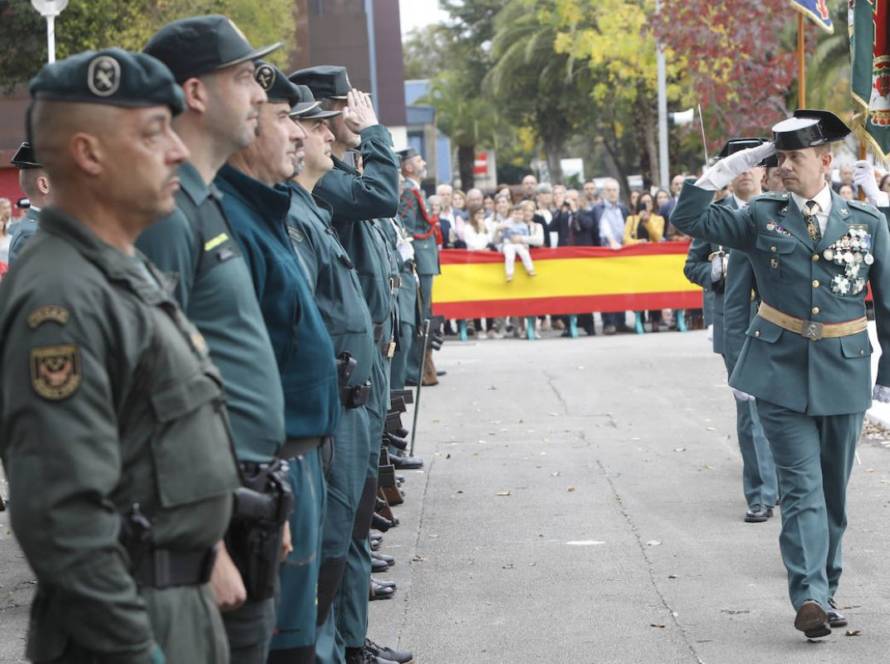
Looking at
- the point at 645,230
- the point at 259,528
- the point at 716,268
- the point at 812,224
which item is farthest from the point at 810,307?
the point at 645,230

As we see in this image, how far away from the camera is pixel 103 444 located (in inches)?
115

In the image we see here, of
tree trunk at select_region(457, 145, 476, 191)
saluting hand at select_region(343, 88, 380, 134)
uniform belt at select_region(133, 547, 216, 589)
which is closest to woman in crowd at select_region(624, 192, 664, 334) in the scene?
saluting hand at select_region(343, 88, 380, 134)

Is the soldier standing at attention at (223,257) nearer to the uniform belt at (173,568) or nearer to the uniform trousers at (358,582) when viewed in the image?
the uniform belt at (173,568)

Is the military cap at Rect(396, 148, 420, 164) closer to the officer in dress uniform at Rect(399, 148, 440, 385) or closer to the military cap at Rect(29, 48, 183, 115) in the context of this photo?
the officer in dress uniform at Rect(399, 148, 440, 385)

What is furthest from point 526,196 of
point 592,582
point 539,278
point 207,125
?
point 207,125

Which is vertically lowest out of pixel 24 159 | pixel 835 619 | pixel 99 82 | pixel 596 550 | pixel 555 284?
pixel 555 284

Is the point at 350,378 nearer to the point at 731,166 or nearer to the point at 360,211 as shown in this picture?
the point at 360,211

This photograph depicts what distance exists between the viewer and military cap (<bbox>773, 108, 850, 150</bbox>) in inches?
277

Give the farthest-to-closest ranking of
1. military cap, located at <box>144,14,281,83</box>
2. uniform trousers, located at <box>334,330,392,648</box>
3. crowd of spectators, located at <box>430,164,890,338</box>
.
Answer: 1. crowd of spectators, located at <box>430,164,890,338</box>
2. uniform trousers, located at <box>334,330,392,648</box>
3. military cap, located at <box>144,14,281,83</box>

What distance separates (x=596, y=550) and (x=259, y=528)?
207 inches

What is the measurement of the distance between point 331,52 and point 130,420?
167ft

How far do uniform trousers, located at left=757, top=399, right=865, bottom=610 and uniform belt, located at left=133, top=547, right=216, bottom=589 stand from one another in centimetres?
404

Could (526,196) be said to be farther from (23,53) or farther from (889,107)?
(889,107)

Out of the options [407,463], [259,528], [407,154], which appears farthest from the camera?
[407,154]
